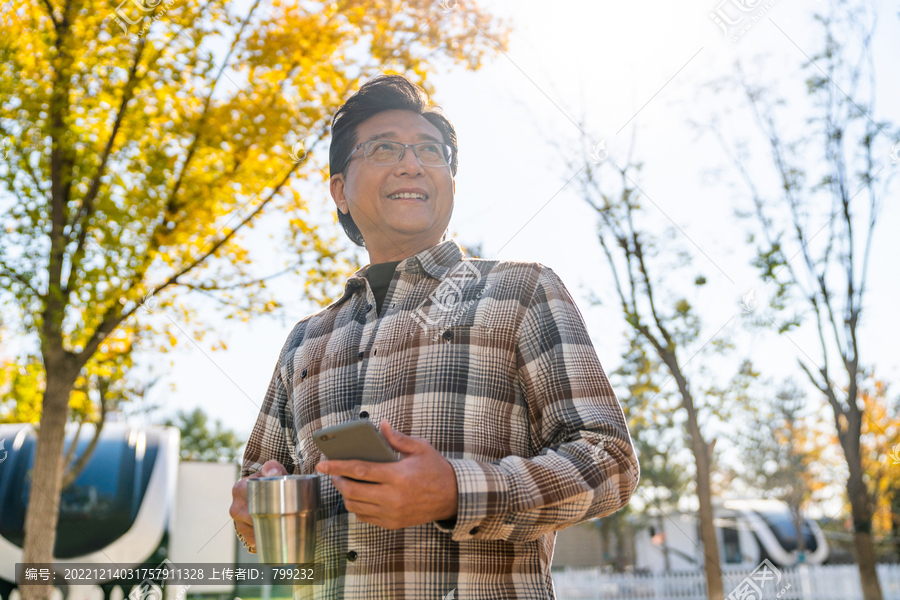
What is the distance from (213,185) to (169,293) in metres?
0.94

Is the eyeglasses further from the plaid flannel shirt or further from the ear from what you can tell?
the plaid flannel shirt

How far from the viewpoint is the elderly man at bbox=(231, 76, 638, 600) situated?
3.41 feet

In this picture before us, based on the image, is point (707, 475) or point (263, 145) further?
point (707, 475)

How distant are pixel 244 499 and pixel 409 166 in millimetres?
1018

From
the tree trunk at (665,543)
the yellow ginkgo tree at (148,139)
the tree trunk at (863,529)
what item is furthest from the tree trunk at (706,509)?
the tree trunk at (665,543)

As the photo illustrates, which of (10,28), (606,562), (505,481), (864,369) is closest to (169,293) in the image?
(10,28)

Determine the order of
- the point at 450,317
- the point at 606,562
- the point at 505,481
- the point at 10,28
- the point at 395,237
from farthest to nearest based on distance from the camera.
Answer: the point at 606,562 → the point at 10,28 → the point at 395,237 → the point at 450,317 → the point at 505,481

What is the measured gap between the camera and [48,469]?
4.68 metres

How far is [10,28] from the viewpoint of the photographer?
14.8ft

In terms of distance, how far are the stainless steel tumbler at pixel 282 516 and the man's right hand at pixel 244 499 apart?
4.4 inches

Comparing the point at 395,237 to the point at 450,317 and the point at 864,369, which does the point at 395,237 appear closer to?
the point at 450,317

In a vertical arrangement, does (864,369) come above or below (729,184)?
below

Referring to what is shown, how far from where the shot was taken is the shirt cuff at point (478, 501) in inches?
40.1

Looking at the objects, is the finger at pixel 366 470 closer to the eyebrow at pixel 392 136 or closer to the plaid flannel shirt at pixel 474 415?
the plaid flannel shirt at pixel 474 415
